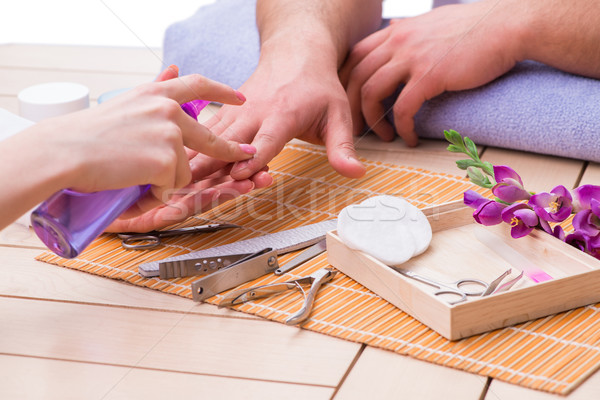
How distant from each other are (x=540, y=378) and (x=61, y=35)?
171 cm

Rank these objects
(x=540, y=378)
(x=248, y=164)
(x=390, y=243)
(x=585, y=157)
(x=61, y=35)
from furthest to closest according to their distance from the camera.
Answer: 1. (x=61, y=35)
2. (x=585, y=157)
3. (x=248, y=164)
4. (x=390, y=243)
5. (x=540, y=378)

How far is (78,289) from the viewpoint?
706mm

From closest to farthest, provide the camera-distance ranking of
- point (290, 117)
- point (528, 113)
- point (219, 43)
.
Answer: point (290, 117) → point (528, 113) → point (219, 43)

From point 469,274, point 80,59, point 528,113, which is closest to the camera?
point 469,274

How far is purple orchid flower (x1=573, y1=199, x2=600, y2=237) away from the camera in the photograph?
0.65 metres

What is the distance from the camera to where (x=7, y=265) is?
2.47 feet

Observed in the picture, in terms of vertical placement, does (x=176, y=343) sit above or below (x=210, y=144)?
below

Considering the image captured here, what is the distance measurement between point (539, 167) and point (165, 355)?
0.60 meters

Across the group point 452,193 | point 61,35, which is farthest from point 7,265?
point 61,35

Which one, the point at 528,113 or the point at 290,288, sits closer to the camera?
the point at 290,288

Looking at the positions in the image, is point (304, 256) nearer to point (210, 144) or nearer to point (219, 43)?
point (210, 144)

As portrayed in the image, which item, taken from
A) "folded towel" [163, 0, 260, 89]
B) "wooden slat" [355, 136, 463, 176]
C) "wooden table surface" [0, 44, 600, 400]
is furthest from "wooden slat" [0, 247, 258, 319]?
"folded towel" [163, 0, 260, 89]

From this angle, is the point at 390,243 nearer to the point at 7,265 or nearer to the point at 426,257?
the point at 426,257

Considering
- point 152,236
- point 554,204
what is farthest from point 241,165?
point 554,204
